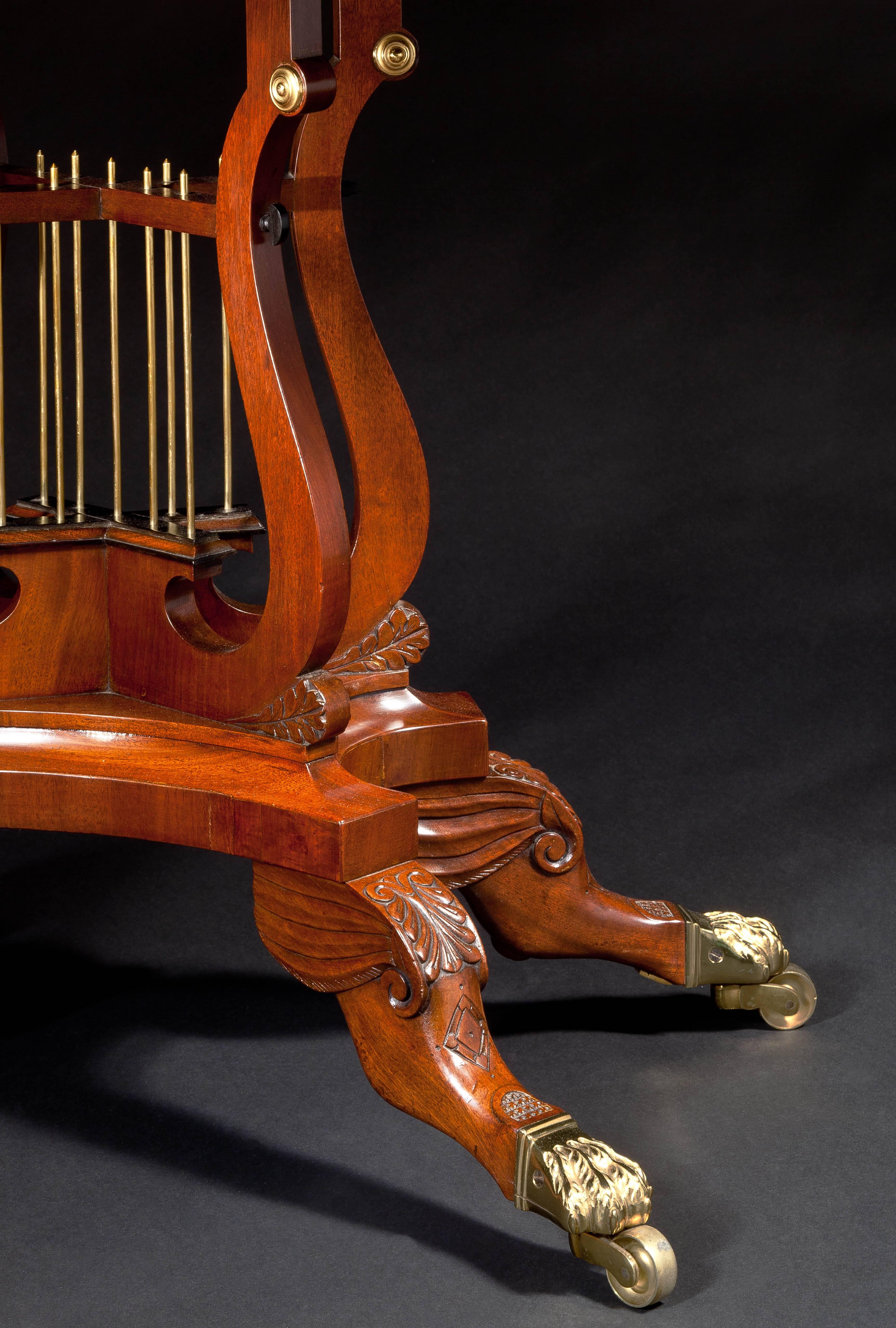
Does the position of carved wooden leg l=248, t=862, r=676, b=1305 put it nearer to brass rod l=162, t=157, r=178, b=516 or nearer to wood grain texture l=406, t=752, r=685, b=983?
wood grain texture l=406, t=752, r=685, b=983

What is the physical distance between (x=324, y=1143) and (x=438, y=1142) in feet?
0.39

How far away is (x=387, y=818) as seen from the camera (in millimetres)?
1844

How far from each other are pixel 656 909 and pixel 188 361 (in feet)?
2.68

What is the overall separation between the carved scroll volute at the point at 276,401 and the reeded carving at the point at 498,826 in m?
0.27

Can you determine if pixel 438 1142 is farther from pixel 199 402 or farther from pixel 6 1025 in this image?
pixel 199 402

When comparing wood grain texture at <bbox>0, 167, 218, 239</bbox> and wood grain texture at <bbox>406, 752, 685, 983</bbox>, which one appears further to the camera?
wood grain texture at <bbox>406, 752, 685, 983</bbox>

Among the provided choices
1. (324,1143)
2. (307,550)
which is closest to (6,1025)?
(324,1143)

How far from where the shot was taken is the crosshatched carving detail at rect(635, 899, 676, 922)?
7.31 ft

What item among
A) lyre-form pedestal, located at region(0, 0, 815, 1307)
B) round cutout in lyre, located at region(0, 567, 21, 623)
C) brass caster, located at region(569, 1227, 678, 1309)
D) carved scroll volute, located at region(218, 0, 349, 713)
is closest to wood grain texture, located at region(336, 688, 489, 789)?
lyre-form pedestal, located at region(0, 0, 815, 1307)

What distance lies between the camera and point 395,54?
194cm

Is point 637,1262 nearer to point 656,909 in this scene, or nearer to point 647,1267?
point 647,1267

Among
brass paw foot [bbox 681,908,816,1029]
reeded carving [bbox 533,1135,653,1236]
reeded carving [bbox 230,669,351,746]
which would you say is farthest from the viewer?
brass paw foot [bbox 681,908,816,1029]

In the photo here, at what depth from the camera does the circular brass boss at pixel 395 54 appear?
1939 millimetres

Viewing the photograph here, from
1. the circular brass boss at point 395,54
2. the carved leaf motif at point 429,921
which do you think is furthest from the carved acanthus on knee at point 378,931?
the circular brass boss at point 395,54
